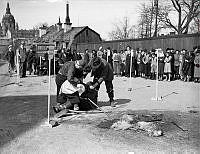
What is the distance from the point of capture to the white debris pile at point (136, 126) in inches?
263

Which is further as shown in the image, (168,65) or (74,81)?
(168,65)

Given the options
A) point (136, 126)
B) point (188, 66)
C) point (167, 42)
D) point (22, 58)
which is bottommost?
point (136, 126)

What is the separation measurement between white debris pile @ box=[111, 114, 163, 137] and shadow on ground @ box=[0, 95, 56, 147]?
1975 mm

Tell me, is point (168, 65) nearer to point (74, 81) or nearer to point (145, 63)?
point (145, 63)

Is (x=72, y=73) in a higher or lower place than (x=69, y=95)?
higher

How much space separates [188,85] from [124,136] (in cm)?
976

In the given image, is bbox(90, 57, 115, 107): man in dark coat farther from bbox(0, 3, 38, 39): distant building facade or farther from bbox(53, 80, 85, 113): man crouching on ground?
bbox(0, 3, 38, 39): distant building facade

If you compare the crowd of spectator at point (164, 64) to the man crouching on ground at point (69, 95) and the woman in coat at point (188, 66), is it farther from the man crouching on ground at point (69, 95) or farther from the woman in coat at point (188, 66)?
the man crouching on ground at point (69, 95)

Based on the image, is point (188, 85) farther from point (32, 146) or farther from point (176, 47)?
point (32, 146)

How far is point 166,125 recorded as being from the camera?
734 cm

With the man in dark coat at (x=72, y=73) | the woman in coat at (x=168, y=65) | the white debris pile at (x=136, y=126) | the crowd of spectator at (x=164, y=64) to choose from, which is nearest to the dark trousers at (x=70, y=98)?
the man in dark coat at (x=72, y=73)

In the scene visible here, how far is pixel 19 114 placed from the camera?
8.60m

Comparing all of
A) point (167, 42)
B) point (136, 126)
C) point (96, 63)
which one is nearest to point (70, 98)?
point (96, 63)

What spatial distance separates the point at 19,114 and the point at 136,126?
3.37m
